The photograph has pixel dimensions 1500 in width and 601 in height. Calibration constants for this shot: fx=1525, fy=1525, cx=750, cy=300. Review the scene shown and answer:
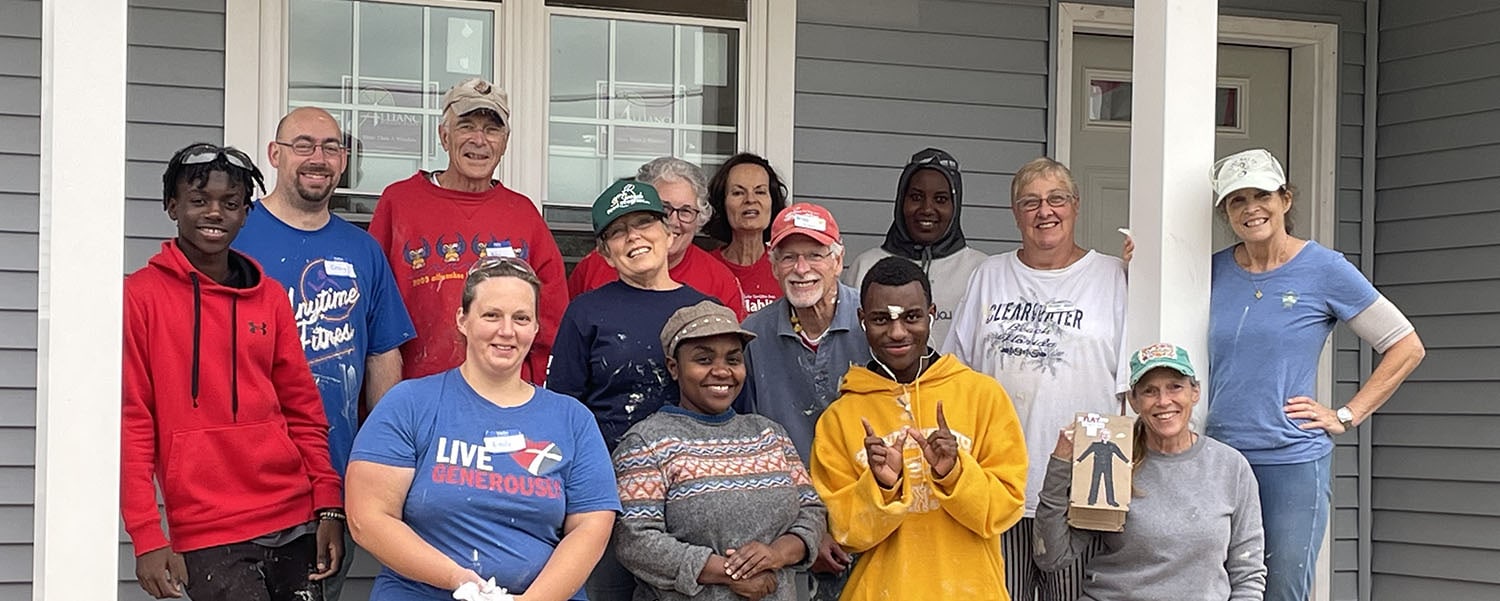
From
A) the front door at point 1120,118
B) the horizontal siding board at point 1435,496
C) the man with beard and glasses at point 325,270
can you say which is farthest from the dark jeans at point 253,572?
the horizontal siding board at point 1435,496

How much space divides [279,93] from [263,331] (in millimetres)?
1515

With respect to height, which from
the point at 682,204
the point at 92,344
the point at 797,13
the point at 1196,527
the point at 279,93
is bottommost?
the point at 1196,527

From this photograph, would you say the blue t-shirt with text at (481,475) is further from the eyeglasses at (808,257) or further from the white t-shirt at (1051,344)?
the white t-shirt at (1051,344)

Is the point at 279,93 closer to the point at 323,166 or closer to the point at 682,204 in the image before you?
the point at 323,166

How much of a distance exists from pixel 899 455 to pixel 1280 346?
988 millimetres

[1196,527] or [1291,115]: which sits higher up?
[1291,115]

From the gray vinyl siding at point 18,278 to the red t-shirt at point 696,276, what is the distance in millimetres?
1672

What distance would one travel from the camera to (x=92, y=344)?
9.90ft

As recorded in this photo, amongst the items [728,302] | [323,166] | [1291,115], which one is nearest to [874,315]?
[728,302]

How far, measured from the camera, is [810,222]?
357 centimetres

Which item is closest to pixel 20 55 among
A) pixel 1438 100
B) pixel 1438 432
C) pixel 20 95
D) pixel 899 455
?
pixel 20 95

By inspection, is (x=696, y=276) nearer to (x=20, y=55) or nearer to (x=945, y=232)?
(x=945, y=232)

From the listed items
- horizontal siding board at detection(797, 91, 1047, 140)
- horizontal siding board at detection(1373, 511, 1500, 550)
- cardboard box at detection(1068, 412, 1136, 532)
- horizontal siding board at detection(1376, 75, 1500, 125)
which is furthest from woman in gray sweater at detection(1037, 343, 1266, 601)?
horizontal siding board at detection(1376, 75, 1500, 125)

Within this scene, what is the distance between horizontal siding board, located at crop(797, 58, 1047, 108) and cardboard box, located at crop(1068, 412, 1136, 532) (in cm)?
220
